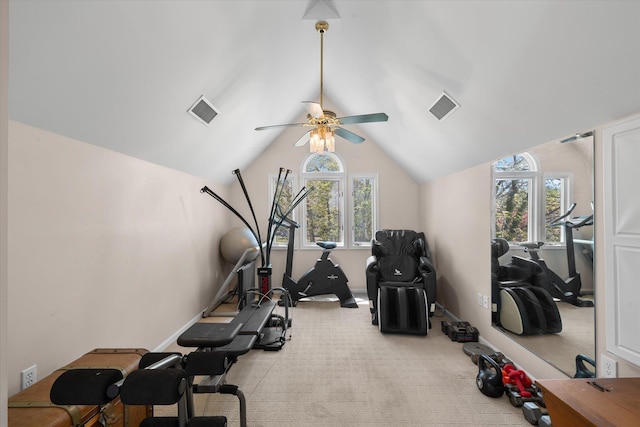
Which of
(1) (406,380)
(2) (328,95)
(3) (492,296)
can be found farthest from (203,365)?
(2) (328,95)

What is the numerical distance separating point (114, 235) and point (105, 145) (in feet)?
2.27

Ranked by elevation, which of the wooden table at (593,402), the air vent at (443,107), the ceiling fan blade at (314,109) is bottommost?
the wooden table at (593,402)

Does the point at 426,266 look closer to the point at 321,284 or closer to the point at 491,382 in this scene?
the point at 321,284

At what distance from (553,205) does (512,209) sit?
48 centimetres

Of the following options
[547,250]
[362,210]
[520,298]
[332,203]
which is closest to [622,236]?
[547,250]

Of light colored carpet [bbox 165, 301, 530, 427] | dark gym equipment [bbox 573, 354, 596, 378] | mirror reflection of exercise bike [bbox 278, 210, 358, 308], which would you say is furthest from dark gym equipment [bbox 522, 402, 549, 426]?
mirror reflection of exercise bike [bbox 278, 210, 358, 308]

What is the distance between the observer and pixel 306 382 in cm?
263

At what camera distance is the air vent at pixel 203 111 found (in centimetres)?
290

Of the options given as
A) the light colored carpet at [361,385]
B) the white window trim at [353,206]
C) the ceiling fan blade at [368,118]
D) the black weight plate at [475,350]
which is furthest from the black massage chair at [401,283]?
the ceiling fan blade at [368,118]

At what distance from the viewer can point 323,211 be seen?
5.86 m

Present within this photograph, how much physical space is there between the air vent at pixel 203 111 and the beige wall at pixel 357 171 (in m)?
2.48

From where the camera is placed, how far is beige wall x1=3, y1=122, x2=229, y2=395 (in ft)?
5.71

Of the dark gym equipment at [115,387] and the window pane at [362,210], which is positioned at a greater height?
the window pane at [362,210]

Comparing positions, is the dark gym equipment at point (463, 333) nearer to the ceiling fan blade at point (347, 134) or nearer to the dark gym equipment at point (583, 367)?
the dark gym equipment at point (583, 367)
